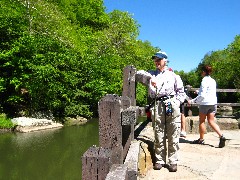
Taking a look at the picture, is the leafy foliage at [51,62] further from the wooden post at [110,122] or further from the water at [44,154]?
the wooden post at [110,122]

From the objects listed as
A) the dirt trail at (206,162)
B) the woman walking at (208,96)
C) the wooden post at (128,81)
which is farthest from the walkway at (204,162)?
the wooden post at (128,81)

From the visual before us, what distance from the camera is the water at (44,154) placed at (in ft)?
36.3

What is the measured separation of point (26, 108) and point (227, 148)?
1901cm

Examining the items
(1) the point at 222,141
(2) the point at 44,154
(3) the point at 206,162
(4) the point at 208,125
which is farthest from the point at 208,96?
(2) the point at 44,154

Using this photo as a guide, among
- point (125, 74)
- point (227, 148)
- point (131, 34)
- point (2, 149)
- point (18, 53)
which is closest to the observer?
point (125, 74)

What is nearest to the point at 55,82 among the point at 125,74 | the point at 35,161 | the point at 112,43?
the point at 112,43

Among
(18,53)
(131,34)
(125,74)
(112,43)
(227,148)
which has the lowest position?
(227,148)

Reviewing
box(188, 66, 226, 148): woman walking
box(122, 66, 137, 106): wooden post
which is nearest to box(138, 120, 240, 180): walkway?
box(188, 66, 226, 148): woman walking

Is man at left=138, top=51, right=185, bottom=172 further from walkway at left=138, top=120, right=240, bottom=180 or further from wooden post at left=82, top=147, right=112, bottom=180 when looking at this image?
wooden post at left=82, top=147, right=112, bottom=180

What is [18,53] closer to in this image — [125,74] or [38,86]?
[38,86]

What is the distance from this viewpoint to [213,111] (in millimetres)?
6629

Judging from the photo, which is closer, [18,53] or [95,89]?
[18,53]

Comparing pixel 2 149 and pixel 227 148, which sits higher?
pixel 227 148

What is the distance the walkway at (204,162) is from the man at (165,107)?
22 centimetres
